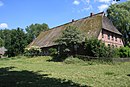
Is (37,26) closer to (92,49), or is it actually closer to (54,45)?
(54,45)

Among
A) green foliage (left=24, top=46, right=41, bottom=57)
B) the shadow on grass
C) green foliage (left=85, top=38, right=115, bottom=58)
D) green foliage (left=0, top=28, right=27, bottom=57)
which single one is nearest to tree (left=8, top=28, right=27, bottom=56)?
green foliage (left=0, top=28, right=27, bottom=57)

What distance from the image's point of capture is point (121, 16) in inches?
2483

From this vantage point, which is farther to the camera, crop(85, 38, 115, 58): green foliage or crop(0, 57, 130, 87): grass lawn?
crop(85, 38, 115, 58): green foliage

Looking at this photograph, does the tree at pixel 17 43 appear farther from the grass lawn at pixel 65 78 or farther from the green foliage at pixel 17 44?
the grass lawn at pixel 65 78

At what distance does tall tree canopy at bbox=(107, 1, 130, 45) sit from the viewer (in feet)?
205

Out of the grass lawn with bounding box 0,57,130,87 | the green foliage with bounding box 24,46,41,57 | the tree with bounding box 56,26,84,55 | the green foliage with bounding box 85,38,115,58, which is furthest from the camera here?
the green foliage with bounding box 24,46,41,57

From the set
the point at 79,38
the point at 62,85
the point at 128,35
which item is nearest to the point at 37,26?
the point at 128,35

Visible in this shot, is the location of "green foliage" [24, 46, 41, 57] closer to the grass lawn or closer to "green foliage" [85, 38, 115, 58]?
"green foliage" [85, 38, 115, 58]

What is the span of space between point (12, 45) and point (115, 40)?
28.7m

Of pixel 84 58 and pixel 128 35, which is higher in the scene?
→ pixel 128 35

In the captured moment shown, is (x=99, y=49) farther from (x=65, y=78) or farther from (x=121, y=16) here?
(x=121, y=16)

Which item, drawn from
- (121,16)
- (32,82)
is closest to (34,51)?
(121,16)

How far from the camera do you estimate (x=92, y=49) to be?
123 ft

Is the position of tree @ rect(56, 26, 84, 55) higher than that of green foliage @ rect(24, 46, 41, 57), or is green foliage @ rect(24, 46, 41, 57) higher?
tree @ rect(56, 26, 84, 55)
